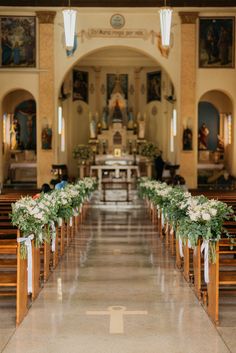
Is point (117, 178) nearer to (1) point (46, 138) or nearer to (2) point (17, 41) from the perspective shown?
(1) point (46, 138)

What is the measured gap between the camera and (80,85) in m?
34.7

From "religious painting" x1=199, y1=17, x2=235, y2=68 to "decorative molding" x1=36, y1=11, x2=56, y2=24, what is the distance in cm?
610

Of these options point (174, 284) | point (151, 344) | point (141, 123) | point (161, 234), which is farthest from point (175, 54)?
point (151, 344)

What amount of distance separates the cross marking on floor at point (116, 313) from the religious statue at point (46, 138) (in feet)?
63.9

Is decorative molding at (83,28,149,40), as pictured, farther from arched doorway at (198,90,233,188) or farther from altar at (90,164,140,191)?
altar at (90,164,140,191)

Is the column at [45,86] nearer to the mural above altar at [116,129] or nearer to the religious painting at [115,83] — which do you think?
the mural above altar at [116,129]

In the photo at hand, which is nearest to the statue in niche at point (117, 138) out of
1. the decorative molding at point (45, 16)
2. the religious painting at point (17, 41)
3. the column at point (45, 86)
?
the column at point (45, 86)

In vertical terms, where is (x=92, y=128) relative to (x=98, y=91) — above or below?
below

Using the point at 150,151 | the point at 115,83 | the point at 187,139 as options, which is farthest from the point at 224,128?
the point at 115,83

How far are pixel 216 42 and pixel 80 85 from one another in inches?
389

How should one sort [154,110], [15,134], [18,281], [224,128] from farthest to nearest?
[154,110] → [15,134] → [224,128] → [18,281]

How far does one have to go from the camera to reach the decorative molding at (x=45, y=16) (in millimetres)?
26364

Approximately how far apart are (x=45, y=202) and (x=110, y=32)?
61.0 feet

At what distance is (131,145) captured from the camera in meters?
33.6
